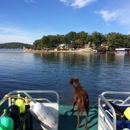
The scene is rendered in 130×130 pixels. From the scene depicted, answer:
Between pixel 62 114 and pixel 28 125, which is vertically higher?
pixel 28 125

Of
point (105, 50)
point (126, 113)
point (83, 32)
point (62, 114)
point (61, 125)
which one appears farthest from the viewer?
point (83, 32)

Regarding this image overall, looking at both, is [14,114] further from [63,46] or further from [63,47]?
[63,46]

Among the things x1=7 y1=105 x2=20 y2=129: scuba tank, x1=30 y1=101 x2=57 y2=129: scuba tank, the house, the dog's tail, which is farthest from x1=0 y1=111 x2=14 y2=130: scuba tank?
the house

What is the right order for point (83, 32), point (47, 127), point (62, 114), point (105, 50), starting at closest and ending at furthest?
1. point (47, 127)
2. point (62, 114)
3. point (105, 50)
4. point (83, 32)

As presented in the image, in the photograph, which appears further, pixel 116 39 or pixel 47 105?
pixel 116 39

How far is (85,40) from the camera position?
137375mm

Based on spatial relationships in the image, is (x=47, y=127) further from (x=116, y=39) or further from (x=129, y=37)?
(x=129, y=37)

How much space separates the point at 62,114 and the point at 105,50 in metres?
126

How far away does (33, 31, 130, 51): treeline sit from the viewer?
131 m

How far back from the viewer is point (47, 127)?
4.82m

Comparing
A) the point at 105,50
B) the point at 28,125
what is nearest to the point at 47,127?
the point at 28,125

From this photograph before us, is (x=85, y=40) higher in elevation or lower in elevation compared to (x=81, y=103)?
higher

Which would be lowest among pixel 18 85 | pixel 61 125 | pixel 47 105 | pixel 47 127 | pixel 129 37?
pixel 18 85

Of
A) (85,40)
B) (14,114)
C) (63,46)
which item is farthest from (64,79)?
(63,46)
